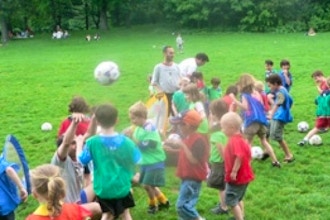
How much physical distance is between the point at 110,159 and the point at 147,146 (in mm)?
1097

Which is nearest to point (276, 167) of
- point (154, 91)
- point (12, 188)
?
point (154, 91)

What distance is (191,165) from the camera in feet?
18.9

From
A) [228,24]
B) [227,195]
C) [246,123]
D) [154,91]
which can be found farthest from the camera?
[228,24]

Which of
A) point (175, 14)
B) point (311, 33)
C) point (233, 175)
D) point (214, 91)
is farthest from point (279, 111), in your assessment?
point (175, 14)

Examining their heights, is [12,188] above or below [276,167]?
above

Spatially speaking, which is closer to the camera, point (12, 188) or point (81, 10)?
point (12, 188)

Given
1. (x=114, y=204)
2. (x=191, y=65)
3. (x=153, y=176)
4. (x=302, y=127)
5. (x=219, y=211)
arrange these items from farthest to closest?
(x=302, y=127)
(x=191, y=65)
(x=219, y=211)
(x=153, y=176)
(x=114, y=204)

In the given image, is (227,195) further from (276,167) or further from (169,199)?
(276,167)

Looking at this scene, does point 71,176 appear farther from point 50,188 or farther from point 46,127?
point 46,127

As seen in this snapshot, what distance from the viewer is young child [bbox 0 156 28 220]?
502cm

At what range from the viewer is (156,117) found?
9.16m

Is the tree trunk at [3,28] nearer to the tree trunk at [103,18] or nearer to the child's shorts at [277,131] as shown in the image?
the tree trunk at [103,18]

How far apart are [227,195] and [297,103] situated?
8.36m

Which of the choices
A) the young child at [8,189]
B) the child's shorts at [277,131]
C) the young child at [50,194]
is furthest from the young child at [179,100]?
the young child at [50,194]
